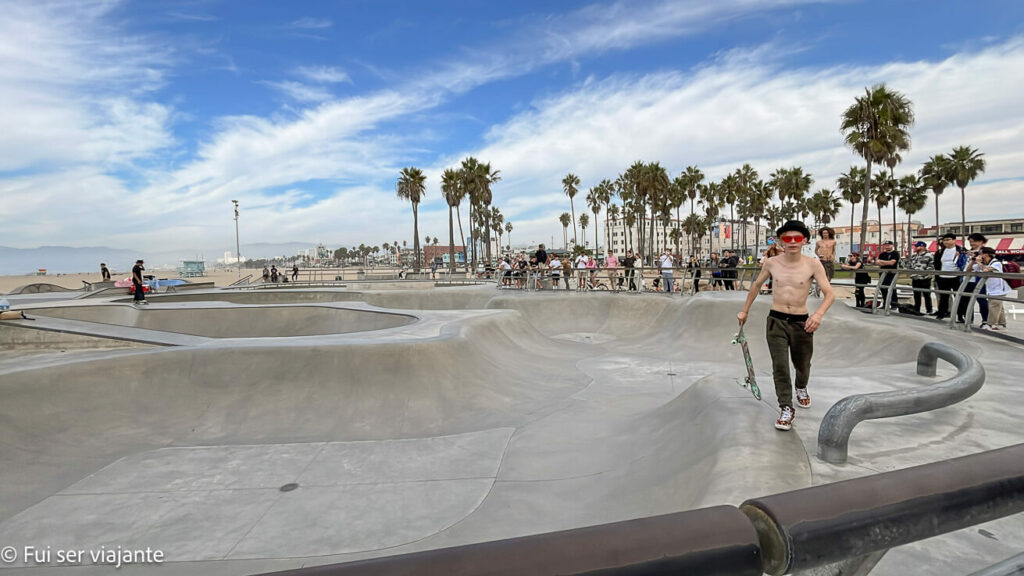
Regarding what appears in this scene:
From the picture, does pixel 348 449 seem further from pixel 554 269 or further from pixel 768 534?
pixel 554 269

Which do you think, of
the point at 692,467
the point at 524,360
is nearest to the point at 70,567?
Result: the point at 692,467

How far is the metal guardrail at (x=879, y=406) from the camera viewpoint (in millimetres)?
3482

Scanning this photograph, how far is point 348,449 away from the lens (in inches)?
282

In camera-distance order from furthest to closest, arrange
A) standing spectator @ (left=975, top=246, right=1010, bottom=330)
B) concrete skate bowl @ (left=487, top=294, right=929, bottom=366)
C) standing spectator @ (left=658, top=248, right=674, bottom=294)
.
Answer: standing spectator @ (left=658, top=248, right=674, bottom=294) < concrete skate bowl @ (left=487, top=294, right=929, bottom=366) < standing spectator @ (left=975, top=246, right=1010, bottom=330)

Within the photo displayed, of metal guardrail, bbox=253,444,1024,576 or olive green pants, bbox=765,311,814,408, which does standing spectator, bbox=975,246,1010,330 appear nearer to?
olive green pants, bbox=765,311,814,408

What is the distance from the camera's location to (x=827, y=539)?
0.94 metres

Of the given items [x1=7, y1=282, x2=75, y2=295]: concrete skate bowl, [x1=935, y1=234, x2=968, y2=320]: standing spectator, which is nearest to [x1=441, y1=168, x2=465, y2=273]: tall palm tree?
[x1=7, y1=282, x2=75, y2=295]: concrete skate bowl

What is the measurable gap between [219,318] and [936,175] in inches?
3070

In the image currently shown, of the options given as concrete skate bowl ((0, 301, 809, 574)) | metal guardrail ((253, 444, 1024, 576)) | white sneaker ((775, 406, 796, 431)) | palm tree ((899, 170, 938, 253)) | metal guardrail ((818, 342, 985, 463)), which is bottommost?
concrete skate bowl ((0, 301, 809, 574))

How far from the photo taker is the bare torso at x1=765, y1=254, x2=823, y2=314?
452 cm

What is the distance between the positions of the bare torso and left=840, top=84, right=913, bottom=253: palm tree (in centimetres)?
3426

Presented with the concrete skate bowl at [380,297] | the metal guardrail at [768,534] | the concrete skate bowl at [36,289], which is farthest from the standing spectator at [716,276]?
the concrete skate bowl at [36,289]

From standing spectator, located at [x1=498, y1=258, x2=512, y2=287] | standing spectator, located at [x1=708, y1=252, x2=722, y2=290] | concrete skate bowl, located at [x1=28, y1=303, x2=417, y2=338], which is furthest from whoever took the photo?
standing spectator, located at [x1=498, y1=258, x2=512, y2=287]

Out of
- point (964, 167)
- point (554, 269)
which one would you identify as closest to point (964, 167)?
point (964, 167)
